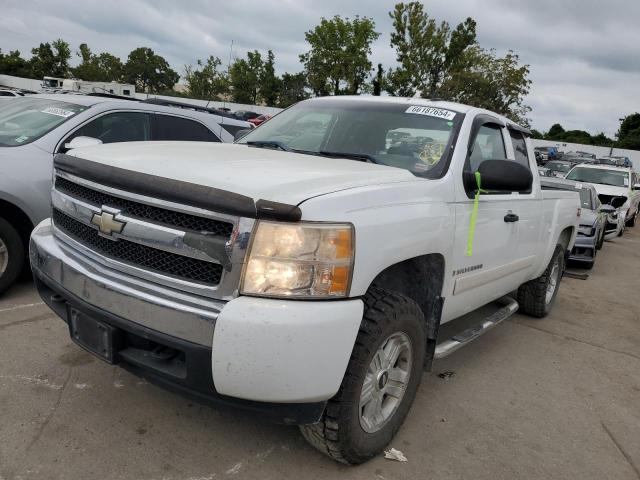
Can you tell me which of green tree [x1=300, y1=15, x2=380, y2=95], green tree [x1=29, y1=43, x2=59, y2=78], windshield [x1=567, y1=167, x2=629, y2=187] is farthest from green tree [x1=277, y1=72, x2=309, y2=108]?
windshield [x1=567, y1=167, x2=629, y2=187]

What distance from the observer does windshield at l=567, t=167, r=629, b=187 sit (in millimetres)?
13186

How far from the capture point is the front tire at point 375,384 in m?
2.28

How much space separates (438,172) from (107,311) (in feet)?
6.11

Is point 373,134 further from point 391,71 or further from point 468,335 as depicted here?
point 391,71

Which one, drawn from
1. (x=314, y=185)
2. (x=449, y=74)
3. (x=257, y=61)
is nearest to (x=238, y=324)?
(x=314, y=185)

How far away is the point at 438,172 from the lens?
2.95m

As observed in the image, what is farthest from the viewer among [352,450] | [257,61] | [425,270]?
[257,61]

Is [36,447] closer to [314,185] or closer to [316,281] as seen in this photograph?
[316,281]

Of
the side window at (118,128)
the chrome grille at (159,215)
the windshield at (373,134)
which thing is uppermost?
the windshield at (373,134)

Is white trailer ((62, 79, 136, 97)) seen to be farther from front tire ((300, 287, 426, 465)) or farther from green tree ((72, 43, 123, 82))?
Answer: green tree ((72, 43, 123, 82))

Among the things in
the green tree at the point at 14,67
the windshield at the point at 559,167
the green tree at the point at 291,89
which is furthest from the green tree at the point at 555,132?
the green tree at the point at 14,67

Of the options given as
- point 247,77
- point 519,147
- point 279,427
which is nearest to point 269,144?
point 279,427

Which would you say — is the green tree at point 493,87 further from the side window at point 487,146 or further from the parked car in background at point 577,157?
the side window at point 487,146

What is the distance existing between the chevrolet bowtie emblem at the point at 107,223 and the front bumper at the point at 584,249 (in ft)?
25.1
